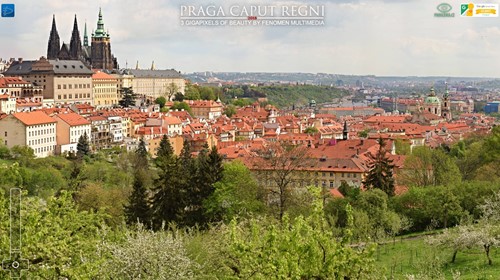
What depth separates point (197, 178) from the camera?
82.4 feet

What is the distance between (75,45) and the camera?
89.0 m

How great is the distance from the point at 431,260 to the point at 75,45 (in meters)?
78.7

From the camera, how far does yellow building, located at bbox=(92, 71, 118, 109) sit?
80.1m

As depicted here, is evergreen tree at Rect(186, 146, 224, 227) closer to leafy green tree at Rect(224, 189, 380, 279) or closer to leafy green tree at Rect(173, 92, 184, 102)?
leafy green tree at Rect(224, 189, 380, 279)

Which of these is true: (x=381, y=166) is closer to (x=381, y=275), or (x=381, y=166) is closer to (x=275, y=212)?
(x=275, y=212)

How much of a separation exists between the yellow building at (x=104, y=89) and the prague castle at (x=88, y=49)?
6.02 meters

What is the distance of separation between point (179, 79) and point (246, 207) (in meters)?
80.6

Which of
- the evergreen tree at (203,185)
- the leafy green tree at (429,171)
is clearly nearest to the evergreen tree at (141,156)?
the leafy green tree at (429,171)

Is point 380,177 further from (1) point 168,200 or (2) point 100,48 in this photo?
(2) point 100,48

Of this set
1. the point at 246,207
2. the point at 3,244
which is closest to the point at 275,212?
the point at 246,207

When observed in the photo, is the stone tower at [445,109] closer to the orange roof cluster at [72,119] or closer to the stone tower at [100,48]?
the stone tower at [100,48]

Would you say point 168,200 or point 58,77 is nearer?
point 168,200

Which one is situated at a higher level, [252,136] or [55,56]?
[55,56]

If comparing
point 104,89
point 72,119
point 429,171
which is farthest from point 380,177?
point 104,89
